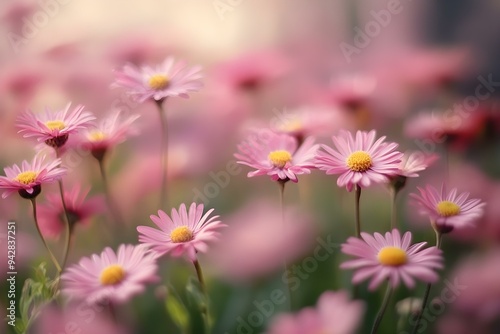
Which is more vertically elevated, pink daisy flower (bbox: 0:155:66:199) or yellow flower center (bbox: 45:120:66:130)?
yellow flower center (bbox: 45:120:66:130)

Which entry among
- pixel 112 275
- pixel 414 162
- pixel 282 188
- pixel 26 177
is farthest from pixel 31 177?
pixel 414 162

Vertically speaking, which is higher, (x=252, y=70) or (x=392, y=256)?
(x=252, y=70)

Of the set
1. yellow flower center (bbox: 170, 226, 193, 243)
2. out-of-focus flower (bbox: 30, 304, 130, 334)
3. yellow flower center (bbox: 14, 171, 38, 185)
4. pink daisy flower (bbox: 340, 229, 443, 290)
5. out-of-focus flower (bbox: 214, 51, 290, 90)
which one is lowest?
out-of-focus flower (bbox: 30, 304, 130, 334)

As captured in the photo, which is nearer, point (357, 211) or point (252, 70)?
point (357, 211)

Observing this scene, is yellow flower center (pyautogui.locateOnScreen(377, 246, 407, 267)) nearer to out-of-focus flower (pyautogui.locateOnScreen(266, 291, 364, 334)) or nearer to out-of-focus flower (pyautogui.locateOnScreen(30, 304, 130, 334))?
out-of-focus flower (pyautogui.locateOnScreen(266, 291, 364, 334))

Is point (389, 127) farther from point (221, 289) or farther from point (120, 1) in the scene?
point (120, 1)

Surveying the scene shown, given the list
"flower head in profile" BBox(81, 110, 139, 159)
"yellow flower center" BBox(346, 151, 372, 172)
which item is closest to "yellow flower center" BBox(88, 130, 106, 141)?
"flower head in profile" BBox(81, 110, 139, 159)

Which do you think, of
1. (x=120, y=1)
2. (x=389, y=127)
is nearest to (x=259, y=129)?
(x=389, y=127)

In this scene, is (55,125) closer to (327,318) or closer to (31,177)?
(31,177)
